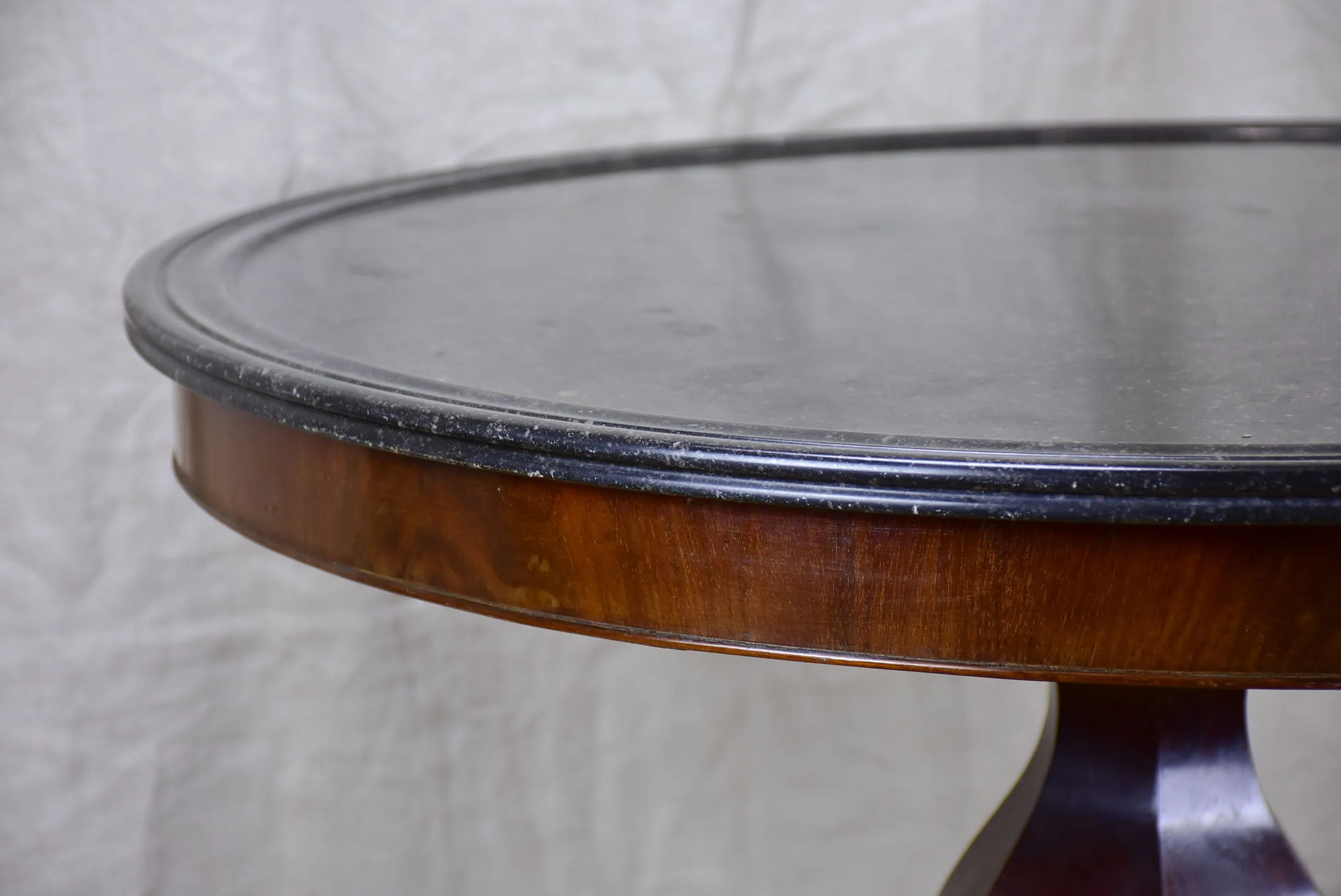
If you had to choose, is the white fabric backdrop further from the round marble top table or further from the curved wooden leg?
the curved wooden leg

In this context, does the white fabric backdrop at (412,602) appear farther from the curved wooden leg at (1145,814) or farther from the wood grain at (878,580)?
the wood grain at (878,580)

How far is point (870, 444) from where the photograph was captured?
408 mm

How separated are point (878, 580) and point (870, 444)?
1.6 inches

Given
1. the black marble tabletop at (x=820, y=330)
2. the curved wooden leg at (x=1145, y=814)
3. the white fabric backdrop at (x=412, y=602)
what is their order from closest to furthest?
the black marble tabletop at (x=820, y=330)
the curved wooden leg at (x=1145, y=814)
the white fabric backdrop at (x=412, y=602)

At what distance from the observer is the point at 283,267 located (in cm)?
72

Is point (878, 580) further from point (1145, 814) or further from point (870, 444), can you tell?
point (1145, 814)

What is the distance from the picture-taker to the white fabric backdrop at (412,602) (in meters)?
1.28

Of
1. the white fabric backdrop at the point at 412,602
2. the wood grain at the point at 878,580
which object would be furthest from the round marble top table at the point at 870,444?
the white fabric backdrop at the point at 412,602

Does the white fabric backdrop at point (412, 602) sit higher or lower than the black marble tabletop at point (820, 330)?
lower

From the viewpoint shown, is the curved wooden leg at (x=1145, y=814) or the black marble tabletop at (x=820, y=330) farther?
the curved wooden leg at (x=1145, y=814)

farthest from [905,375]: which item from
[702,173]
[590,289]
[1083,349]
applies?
[702,173]

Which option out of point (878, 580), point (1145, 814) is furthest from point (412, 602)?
point (878, 580)

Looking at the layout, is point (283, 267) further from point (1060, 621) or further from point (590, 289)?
point (1060, 621)

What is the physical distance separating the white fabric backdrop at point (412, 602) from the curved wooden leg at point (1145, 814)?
2.55 feet
